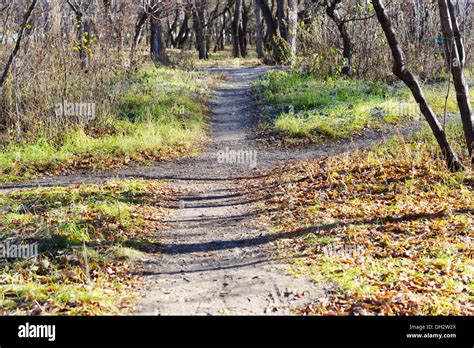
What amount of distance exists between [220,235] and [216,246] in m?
0.38

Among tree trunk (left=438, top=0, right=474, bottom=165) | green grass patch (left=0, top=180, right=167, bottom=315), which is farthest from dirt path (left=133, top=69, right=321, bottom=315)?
tree trunk (left=438, top=0, right=474, bottom=165)

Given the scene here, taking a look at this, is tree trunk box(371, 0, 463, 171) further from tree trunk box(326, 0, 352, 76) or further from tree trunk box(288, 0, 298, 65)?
tree trunk box(288, 0, 298, 65)

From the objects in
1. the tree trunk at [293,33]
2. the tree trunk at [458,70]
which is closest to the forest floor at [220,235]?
the tree trunk at [458,70]

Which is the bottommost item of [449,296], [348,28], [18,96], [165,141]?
[449,296]

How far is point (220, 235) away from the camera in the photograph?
6.70 m

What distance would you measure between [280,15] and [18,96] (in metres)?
16.9

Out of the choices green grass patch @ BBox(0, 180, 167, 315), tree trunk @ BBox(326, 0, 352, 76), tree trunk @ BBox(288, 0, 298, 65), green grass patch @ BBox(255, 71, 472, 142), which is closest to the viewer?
green grass patch @ BBox(0, 180, 167, 315)

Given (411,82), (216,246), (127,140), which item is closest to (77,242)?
(216,246)

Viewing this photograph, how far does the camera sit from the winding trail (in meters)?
4.81

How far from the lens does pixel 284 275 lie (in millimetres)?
5367

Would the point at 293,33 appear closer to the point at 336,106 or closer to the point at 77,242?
the point at 336,106
